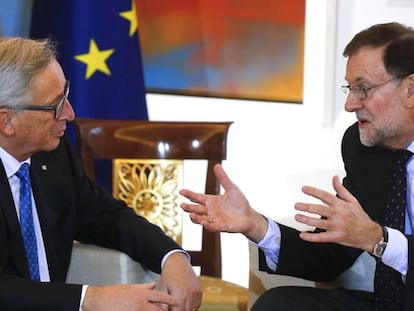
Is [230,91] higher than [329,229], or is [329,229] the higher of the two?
[230,91]

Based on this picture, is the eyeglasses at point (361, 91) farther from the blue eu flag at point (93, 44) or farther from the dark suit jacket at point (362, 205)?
the blue eu flag at point (93, 44)

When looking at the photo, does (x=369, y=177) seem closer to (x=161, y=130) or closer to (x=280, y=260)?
(x=280, y=260)

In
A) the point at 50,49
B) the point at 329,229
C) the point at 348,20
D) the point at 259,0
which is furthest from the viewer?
the point at 259,0

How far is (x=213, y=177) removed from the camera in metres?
3.00

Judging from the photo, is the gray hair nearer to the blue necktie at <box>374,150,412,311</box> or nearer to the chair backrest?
the chair backrest

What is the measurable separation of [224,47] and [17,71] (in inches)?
80.1

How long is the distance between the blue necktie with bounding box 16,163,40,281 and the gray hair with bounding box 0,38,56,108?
0.73 ft

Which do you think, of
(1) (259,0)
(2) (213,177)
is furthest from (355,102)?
(1) (259,0)

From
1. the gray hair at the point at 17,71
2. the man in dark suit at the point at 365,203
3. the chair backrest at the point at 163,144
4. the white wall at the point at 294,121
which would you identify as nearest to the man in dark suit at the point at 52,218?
the gray hair at the point at 17,71

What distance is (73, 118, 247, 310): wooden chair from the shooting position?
119 inches

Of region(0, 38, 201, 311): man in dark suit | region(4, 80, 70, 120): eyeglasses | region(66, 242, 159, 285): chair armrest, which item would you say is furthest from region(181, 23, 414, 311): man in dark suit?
region(4, 80, 70, 120): eyeglasses

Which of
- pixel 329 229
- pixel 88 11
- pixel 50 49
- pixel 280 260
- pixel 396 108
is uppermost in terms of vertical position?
pixel 88 11

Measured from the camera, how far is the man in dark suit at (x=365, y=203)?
2158 mm

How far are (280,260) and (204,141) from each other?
0.84m
